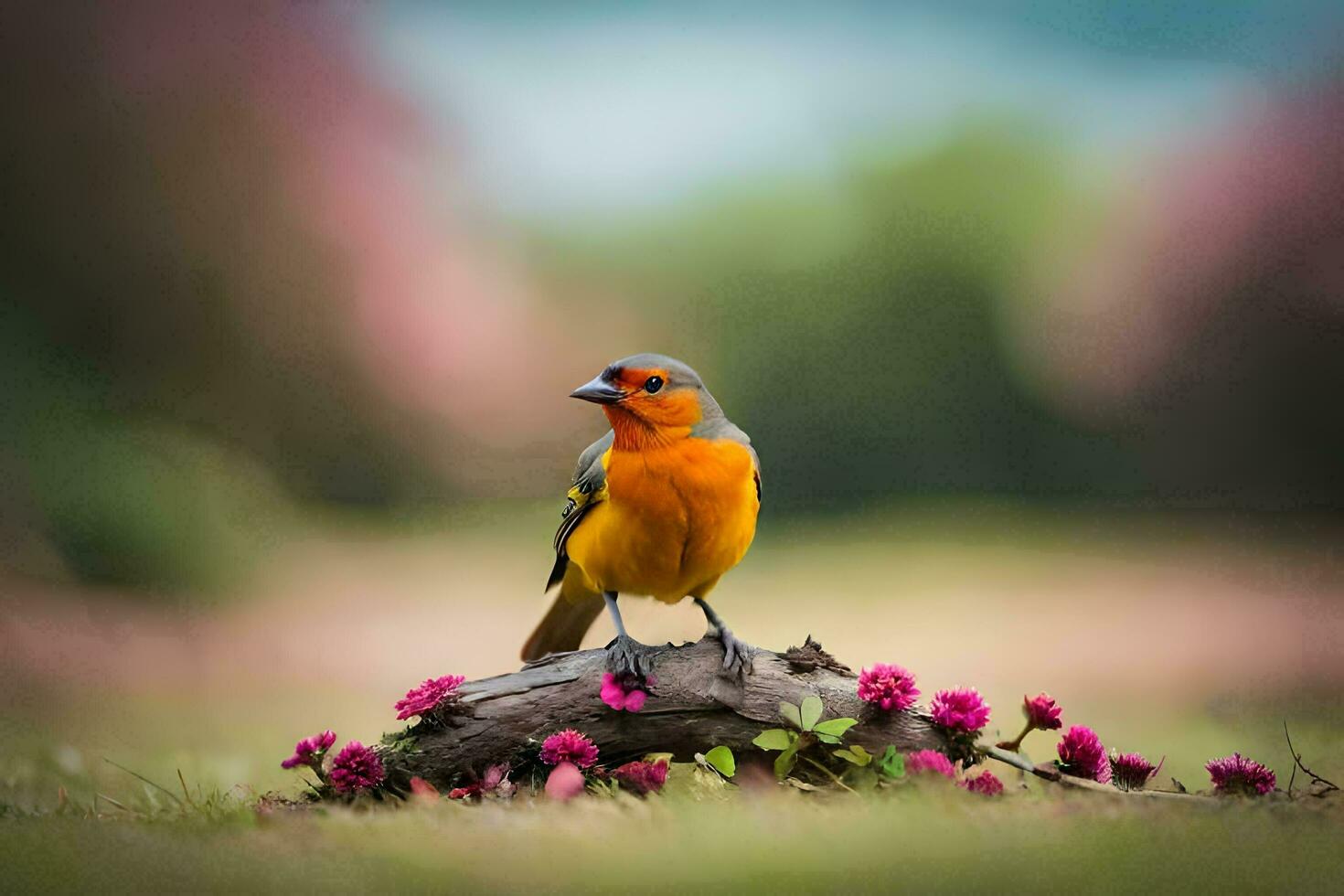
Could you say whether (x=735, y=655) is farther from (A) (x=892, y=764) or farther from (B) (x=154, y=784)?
(B) (x=154, y=784)

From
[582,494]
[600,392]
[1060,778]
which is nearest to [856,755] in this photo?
[1060,778]

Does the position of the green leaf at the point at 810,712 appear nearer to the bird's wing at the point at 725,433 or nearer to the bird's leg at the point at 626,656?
the bird's leg at the point at 626,656

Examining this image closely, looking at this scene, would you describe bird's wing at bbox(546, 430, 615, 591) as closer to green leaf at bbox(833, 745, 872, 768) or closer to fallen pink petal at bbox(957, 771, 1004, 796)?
green leaf at bbox(833, 745, 872, 768)

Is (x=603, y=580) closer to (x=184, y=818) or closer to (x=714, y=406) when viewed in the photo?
(x=714, y=406)

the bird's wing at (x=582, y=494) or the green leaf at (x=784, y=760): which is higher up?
the bird's wing at (x=582, y=494)

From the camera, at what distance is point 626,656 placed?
3.53 metres

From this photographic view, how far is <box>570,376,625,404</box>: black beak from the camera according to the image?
3.33 m

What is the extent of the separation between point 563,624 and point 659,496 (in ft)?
2.84

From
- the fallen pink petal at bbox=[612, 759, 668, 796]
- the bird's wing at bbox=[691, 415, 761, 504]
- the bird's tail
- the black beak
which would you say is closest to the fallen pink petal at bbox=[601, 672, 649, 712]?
the fallen pink petal at bbox=[612, 759, 668, 796]

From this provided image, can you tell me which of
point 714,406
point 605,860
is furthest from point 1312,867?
point 714,406

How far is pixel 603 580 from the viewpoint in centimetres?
359

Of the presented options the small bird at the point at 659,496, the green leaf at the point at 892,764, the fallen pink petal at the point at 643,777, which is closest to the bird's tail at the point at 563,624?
the small bird at the point at 659,496

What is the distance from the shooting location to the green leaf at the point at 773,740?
3438mm

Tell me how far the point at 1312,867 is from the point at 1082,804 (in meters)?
0.57
